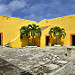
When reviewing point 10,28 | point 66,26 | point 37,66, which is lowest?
point 37,66

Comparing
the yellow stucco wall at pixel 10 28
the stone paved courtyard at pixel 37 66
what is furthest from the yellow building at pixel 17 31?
the stone paved courtyard at pixel 37 66

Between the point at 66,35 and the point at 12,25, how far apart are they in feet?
37.4

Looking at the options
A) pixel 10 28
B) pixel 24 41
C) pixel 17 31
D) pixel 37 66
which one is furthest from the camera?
pixel 17 31

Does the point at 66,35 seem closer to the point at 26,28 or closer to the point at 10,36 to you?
the point at 26,28

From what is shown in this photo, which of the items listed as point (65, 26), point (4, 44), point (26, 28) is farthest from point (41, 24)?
point (4, 44)

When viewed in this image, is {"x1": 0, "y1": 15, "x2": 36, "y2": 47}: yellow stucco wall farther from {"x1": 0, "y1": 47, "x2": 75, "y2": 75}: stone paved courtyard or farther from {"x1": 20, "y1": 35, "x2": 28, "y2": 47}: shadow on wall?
{"x1": 0, "y1": 47, "x2": 75, "y2": 75}: stone paved courtyard

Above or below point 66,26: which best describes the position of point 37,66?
below

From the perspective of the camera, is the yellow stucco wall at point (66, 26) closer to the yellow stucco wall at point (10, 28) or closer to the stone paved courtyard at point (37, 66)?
the yellow stucco wall at point (10, 28)

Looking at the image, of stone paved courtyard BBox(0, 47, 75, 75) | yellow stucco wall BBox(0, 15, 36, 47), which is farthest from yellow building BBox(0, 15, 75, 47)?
stone paved courtyard BBox(0, 47, 75, 75)

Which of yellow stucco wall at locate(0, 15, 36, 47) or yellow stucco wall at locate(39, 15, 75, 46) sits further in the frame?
yellow stucco wall at locate(39, 15, 75, 46)

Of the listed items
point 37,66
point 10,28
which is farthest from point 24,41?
point 37,66

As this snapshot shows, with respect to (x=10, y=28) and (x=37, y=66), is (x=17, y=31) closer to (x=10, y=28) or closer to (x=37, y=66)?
(x=10, y=28)

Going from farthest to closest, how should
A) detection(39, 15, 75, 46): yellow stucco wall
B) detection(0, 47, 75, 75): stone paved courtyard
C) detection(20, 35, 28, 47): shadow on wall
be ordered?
detection(39, 15, 75, 46): yellow stucco wall
detection(20, 35, 28, 47): shadow on wall
detection(0, 47, 75, 75): stone paved courtyard

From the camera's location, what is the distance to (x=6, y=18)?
45.8 ft
